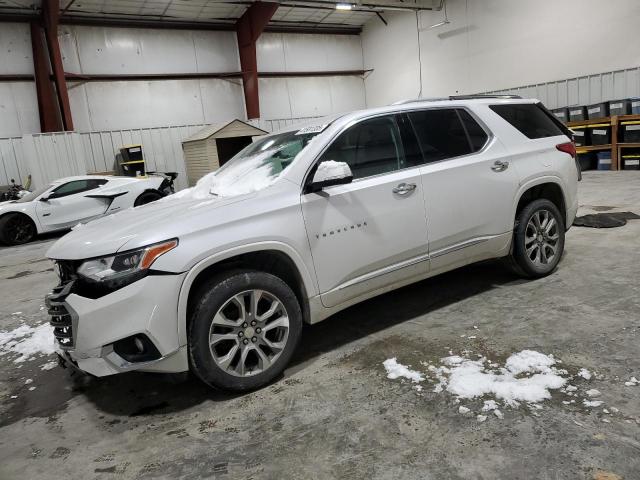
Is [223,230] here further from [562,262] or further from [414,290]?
[562,262]

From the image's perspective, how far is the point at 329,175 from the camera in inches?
110

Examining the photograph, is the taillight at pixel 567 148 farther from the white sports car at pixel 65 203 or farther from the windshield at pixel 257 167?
the white sports car at pixel 65 203

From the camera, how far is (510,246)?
3828mm

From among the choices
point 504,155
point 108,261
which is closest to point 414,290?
point 504,155

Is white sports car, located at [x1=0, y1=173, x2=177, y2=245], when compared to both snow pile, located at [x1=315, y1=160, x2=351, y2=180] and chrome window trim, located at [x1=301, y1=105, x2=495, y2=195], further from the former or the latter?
snow pile, located at [x1=315, y1=160, x2=351, y2=180]

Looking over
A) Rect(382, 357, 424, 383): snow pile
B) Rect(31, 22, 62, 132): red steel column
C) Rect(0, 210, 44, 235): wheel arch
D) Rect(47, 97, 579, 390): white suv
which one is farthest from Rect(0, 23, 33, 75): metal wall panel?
Rect(382, 357, 424, 383): snow pile

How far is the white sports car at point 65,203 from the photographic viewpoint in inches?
383

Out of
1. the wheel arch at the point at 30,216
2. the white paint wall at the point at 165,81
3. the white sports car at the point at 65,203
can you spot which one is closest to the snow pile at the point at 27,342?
the white sports car at the point at 65,203

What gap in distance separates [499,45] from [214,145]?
957 cm

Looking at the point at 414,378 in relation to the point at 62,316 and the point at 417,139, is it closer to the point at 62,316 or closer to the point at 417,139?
the point at 417,139

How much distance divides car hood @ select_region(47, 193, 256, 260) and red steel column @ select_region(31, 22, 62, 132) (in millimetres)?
12717

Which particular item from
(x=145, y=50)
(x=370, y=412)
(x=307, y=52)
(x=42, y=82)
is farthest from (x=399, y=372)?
(x=307, y=52)

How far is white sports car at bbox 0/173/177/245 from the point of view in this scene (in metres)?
9.72

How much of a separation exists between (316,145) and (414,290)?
1.78m
